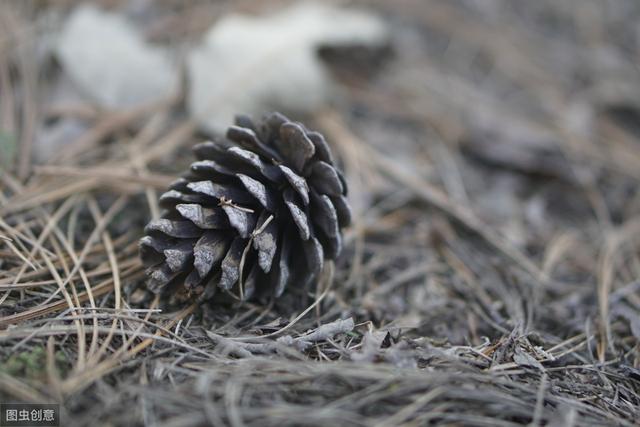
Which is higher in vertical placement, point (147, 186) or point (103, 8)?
point (103, 8)

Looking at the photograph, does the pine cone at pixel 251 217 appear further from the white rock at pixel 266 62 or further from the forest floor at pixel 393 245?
the white rock at pixel 266 62

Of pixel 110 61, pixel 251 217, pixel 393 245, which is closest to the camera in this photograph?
pixel 251 217

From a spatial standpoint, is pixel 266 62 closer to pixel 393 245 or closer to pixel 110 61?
pixel 110 61

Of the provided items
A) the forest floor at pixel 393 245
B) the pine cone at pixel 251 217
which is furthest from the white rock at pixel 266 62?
the pine cone at pixel 251 217

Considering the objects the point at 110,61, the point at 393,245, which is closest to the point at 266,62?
the point at 110,61

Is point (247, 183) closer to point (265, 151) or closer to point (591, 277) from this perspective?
point (265, 151)

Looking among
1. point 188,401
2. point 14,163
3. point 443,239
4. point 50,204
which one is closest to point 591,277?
point 443,239
